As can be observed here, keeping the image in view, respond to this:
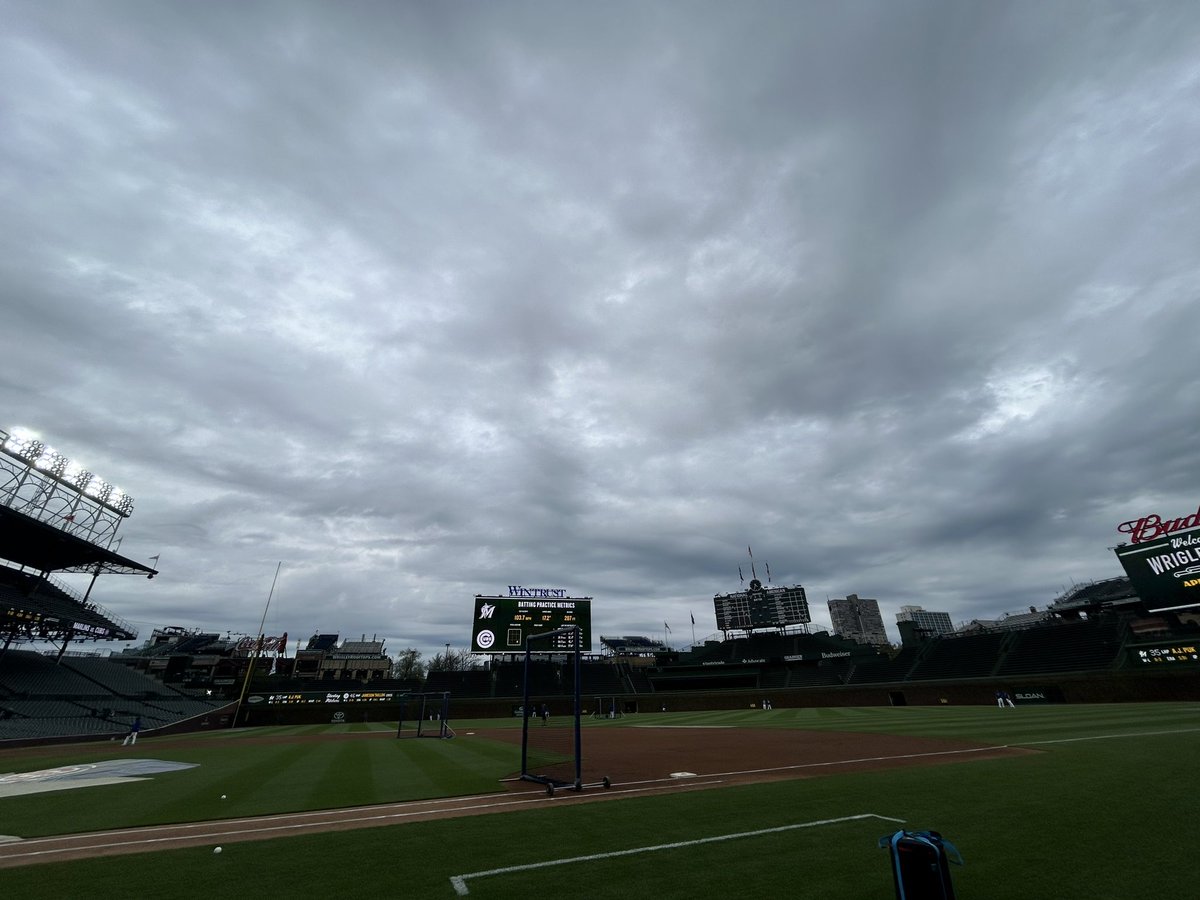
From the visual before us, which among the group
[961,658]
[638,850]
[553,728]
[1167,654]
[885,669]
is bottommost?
[553,728]

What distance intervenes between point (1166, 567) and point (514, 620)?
55.8 m

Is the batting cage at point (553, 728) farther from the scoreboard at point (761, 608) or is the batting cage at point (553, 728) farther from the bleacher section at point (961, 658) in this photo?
the bleacher section at point (961, 658)

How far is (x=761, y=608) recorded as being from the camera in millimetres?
81188

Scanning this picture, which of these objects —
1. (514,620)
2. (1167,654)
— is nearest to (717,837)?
(514,620)

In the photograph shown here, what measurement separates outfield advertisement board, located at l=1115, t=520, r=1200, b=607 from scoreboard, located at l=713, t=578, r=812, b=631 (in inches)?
1746

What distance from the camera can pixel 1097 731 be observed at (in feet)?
67.6

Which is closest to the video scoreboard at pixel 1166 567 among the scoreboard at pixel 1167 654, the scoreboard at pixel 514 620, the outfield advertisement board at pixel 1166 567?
the outfield advertisement board at pixel 1166 567

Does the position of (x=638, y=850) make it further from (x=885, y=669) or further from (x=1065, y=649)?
(x=885, y=669)

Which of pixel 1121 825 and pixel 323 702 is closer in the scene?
pixel 1121 825

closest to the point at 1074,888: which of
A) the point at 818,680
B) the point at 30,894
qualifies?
the point at 30,894

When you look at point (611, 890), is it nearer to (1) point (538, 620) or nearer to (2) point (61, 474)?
(1) point (538, 620)

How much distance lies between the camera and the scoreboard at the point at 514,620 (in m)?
51.9

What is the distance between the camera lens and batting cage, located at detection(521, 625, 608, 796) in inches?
552

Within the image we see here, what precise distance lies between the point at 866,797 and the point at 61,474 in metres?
60.3
